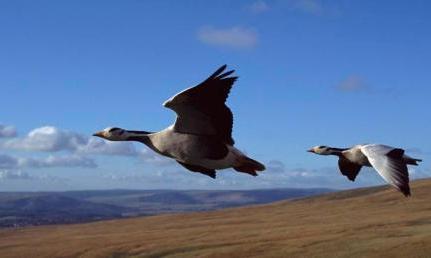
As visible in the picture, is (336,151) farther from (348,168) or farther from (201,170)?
(201,170)

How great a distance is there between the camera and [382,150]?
8789 mm

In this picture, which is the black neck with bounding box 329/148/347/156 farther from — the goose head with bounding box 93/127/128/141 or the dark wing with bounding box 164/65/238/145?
the goose head with bounding box 93/127/128/141

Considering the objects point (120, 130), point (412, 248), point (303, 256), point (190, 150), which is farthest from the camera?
point (303, 256)

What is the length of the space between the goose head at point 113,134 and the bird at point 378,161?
237 centimetres

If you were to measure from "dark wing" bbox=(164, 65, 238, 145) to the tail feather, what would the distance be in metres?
0.34

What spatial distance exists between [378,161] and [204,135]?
2.28 metres

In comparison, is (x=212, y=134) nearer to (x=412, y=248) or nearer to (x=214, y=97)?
(x=214, y=97)

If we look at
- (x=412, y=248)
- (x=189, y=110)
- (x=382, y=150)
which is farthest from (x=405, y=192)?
(x=412, y=248)

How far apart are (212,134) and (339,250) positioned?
19609 cm

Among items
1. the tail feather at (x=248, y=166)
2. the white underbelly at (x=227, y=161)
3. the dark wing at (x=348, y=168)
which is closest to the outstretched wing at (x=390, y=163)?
the dark wing at (x=348, y=168)

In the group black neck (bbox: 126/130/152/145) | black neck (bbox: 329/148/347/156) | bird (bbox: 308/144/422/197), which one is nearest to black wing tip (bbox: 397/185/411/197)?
bird (bbox: 308/144/422/197)

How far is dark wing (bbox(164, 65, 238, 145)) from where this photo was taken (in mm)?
9008

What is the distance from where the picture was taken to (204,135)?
912cm

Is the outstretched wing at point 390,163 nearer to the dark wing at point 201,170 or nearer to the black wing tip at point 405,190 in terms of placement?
the black wing tip at point 405,190
